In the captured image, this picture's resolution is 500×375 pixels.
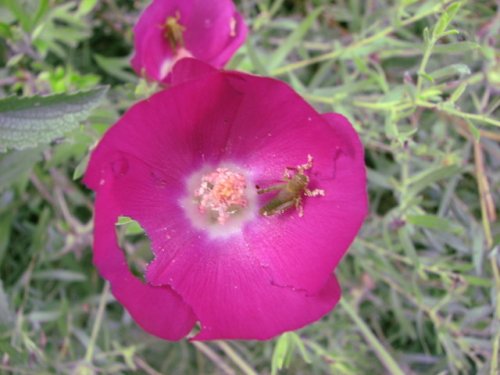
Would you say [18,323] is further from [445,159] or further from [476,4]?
[476,4]

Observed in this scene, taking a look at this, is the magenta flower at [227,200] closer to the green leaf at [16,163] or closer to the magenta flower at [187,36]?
the magenta flower at [187,36]

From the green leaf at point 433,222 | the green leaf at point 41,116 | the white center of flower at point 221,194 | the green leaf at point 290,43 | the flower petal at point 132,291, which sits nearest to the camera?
the flower petal at point 132,291

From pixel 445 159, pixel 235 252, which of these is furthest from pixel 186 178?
pixel 445 159

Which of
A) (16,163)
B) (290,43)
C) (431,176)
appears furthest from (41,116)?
(431,176)

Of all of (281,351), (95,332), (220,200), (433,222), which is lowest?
(95,332)

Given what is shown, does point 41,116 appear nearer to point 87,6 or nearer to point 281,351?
point 87,6

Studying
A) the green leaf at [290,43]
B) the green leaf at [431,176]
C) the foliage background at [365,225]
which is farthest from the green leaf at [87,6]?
the green leaf at [431,176]
